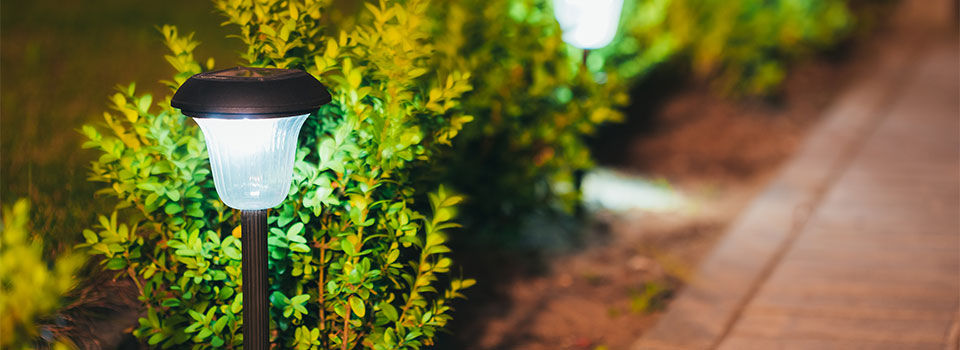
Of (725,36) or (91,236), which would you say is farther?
(725,36)

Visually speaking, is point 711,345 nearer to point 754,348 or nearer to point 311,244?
point 754,348

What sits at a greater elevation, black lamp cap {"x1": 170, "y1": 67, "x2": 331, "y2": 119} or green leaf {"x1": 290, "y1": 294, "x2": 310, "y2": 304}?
black lamp cap {"x1": 170, "y1": 67, "x2": 331, "y2": 119}

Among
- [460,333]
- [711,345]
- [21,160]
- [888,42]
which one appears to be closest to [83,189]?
[21,160]

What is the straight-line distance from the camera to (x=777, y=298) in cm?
374

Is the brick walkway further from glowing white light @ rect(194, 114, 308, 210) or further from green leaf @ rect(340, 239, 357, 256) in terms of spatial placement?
glowing white light @ rect(194, 114, 308, 210)

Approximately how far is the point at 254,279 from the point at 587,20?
9.06 feet

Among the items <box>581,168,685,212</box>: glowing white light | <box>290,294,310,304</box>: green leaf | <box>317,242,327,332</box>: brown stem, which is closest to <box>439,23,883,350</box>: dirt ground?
<box>581,168,685,212</box>: glowing white light

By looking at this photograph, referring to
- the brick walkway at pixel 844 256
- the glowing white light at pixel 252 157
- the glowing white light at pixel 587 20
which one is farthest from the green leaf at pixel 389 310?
the glowing white light at pixel 587 20

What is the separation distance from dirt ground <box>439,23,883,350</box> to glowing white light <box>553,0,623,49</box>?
113cm

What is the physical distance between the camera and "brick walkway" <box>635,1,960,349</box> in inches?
134

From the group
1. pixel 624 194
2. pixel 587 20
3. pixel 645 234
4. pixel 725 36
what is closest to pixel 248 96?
pixel 587 20

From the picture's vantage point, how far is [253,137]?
1.92 metres

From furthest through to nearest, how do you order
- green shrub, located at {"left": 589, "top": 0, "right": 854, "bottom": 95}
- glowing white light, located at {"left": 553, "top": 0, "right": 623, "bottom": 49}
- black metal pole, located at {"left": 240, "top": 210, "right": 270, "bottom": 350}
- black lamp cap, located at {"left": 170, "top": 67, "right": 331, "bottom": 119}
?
green shrub, located at {"left": 589, "top": 0, "right": 854, "bottom": 95}, glowing white light, located at {"left": 553, "top": 0, "right": 623, "bottom": 49}, black metal pole, located at {"left": 240, "top": 210, "right": 270, "bottom": 350}, black lamp cap, located at {"left": 170, "top": 67, "right": 331, "bottom": 119}

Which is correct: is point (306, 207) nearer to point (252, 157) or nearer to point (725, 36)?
point (252, 157)
